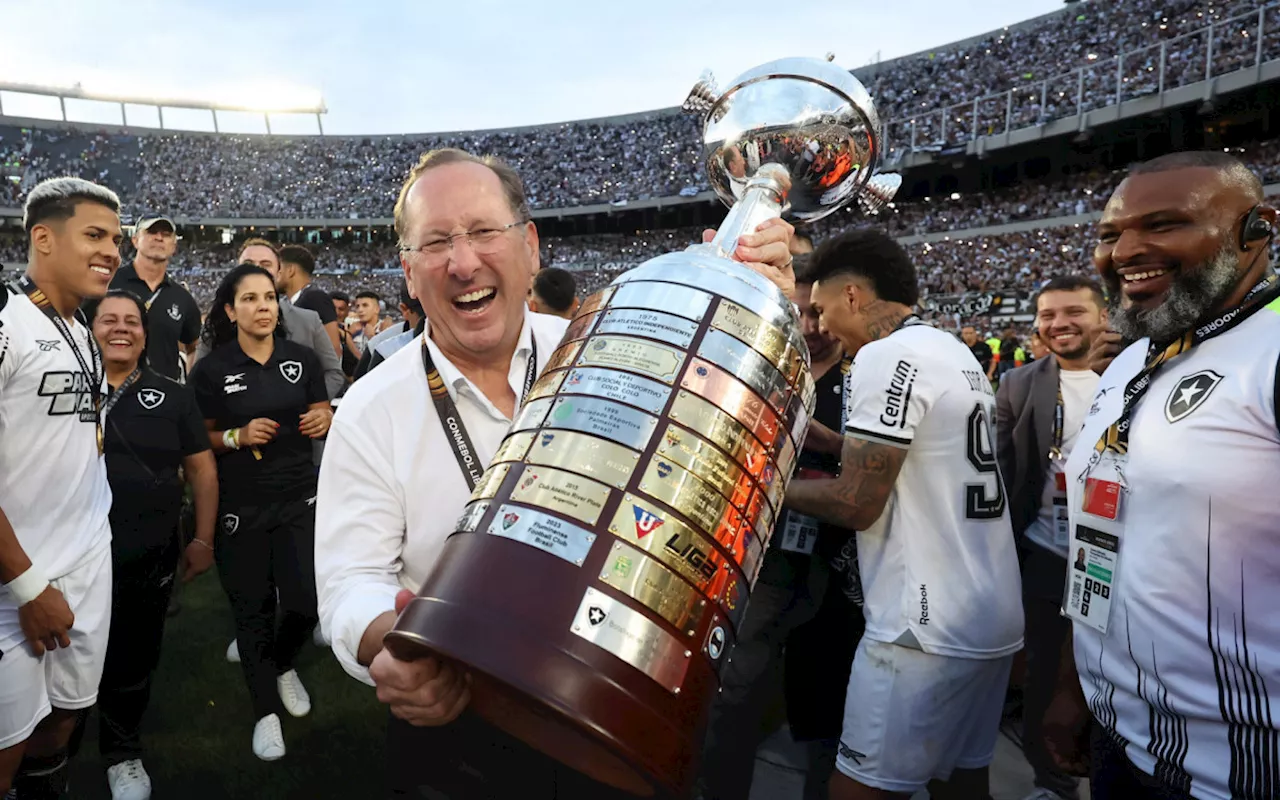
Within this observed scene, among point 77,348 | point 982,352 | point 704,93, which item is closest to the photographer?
point 704,93

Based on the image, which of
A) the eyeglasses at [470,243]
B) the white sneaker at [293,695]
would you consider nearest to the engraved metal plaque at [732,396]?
the eyeglasses at [470,243]

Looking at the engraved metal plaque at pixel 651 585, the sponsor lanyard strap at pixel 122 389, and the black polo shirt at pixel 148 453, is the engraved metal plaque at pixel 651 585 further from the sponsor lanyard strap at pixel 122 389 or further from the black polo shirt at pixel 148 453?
the sponsor lanyard strap at pixel 122 389

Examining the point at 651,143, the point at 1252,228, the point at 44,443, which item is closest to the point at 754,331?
the point at 1252,228

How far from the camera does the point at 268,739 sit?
10.7 ft

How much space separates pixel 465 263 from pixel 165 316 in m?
4.59

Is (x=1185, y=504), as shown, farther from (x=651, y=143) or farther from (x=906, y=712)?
(x=651, y=143)

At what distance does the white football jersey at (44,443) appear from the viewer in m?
2.32

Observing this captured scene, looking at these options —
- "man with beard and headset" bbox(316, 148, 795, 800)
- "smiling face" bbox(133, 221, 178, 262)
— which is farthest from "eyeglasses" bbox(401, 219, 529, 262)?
"smiling face" bbox(133, 221, 178, 262)

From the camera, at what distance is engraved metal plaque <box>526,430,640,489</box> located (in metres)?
0.84

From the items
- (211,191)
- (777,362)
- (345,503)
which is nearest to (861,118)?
(777,362)

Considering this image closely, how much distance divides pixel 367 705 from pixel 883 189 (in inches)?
138

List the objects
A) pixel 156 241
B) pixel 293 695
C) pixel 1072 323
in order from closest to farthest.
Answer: pixel 1072 323 → pixel 293 695 → pixel 156 241

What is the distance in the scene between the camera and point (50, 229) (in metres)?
2.56

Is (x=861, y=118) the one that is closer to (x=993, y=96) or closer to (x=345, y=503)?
(x=345, y=503)
